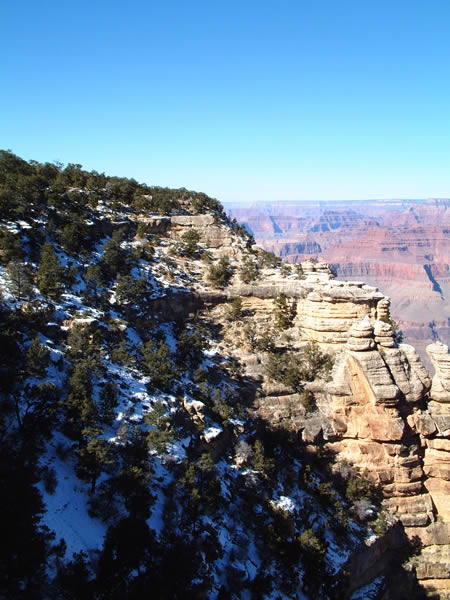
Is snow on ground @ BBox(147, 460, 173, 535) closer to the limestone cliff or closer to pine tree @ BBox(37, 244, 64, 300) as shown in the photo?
the limestone cliff

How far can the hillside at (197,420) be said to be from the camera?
56.5 feet

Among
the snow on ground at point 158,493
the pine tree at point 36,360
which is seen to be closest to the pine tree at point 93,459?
the snow on ground at point 158,493

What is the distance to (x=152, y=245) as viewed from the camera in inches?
1506

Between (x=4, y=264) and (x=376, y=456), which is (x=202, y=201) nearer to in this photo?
(x=4, y=264)

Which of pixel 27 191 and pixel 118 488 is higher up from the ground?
pixel 27 191

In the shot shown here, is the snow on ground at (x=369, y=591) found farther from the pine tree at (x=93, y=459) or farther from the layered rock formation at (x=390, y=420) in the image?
the pine tree at (x=93, y=459)

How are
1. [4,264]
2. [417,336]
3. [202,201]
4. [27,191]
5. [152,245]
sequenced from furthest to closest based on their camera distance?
[417,336]
[202,201]
[152,245]
[27,191]
[4,264]

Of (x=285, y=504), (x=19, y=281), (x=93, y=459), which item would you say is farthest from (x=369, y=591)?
(x=19, y=281)

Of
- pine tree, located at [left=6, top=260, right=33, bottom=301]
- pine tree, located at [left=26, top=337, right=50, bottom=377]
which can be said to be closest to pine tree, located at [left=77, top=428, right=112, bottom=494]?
pine tree, located at [left=26, top=337, right=50, bottom=377]

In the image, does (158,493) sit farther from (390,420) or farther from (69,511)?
(390,420)

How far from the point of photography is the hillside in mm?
17219

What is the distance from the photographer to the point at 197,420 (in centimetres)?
2484

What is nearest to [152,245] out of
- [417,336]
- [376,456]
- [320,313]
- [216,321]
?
[216,321]

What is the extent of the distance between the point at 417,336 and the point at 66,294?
555ft
